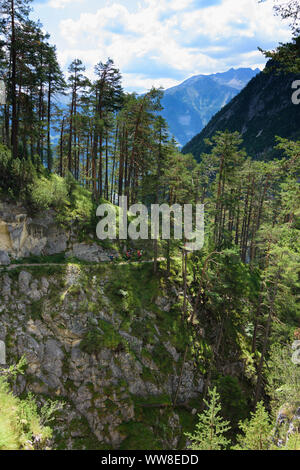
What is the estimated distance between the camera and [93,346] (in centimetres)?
1520

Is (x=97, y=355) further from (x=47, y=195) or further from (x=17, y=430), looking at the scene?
(x=47, y=195)

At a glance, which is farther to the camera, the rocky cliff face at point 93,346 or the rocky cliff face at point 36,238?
the rocky cliff face at point 36,238

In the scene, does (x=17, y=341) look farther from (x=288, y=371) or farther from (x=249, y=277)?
(x=249, y=277)

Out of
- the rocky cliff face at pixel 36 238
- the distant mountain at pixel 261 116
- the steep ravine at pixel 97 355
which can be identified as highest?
the distant mountain at pixel 261 116

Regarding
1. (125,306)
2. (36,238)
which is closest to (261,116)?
(125,306)

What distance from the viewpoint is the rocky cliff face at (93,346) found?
1370cm

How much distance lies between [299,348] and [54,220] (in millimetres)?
19582

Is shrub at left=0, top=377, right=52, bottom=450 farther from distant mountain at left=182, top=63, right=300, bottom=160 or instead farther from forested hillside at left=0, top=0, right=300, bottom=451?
distant mountain at left=182, top=63, right=300, bottom=160

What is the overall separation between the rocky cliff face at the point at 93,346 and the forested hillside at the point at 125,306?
7 centimetres

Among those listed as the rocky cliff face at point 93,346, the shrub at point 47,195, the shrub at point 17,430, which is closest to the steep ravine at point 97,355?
the rocky cliff face at point 93,346

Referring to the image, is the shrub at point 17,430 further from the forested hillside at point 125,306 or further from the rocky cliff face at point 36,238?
the rocky cliff face at point 36,238

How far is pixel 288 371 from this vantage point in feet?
46.9

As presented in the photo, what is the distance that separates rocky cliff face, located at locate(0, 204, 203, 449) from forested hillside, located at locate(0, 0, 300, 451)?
0.07m

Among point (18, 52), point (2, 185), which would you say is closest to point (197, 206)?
point (2, 185)
